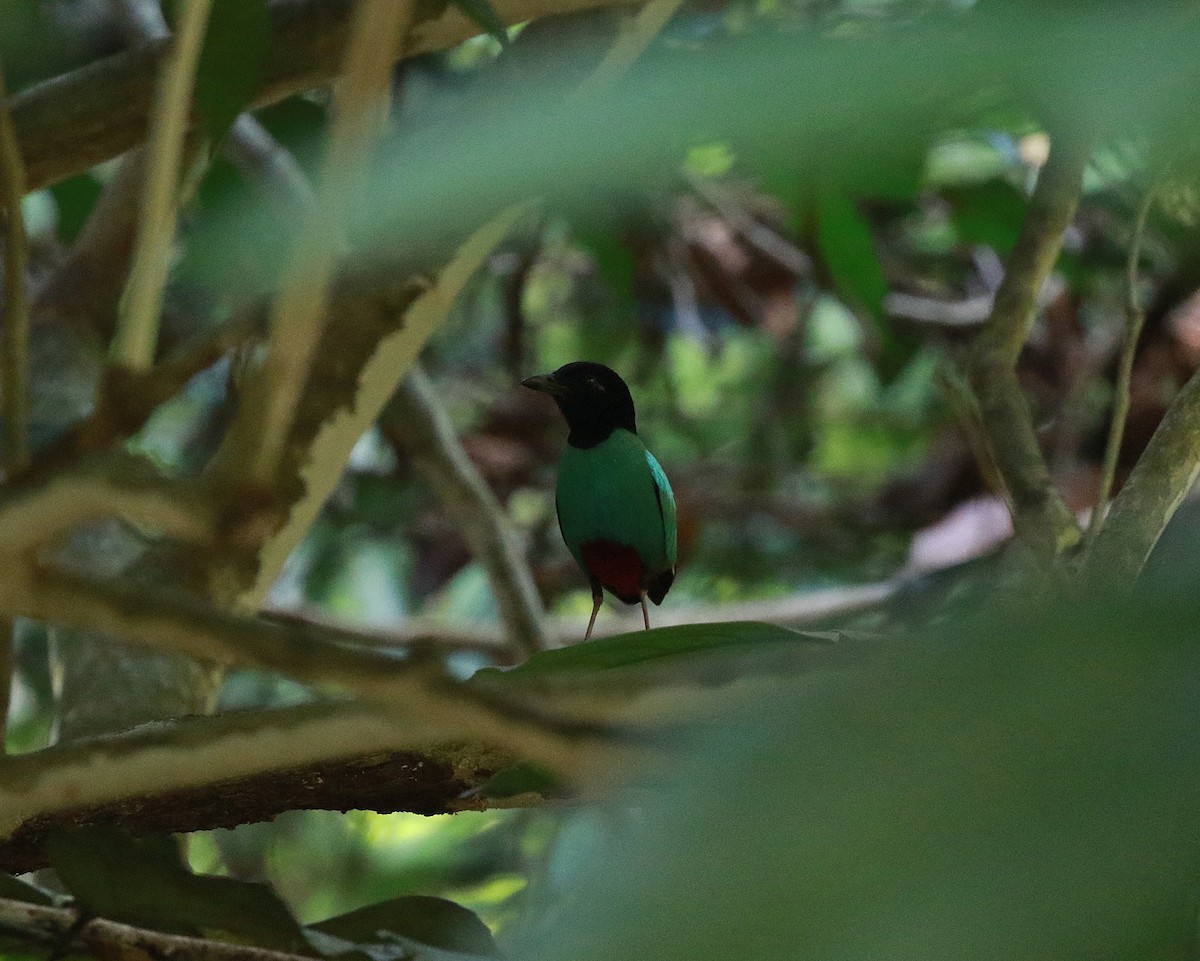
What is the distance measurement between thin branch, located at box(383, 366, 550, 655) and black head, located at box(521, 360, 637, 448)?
Answer: 18cm

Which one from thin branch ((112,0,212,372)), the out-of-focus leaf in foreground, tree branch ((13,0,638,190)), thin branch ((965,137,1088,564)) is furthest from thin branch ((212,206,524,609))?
the out-of-focus leaf in foreground

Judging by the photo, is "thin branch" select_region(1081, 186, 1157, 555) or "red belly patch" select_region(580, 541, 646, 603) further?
"red belly patch" select_region(580, 541, 646, 603)

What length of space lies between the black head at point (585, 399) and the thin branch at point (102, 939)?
4.73ft

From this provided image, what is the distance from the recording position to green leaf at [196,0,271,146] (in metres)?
0.84

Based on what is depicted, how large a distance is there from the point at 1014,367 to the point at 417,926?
2.17ft

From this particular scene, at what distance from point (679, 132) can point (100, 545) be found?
1590mm

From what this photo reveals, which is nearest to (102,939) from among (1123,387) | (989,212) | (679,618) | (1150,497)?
(1150,497)

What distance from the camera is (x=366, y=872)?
2.81 metres

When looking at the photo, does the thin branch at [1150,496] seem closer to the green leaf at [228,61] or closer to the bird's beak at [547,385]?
the green leaf at [228,61]

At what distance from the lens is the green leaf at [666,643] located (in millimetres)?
703

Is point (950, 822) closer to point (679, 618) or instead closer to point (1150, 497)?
point (1150, 497)

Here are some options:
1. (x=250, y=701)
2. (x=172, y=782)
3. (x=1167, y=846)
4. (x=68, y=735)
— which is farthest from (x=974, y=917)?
(x=250, y=701)

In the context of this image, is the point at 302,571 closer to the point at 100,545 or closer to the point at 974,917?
the point at 100,545

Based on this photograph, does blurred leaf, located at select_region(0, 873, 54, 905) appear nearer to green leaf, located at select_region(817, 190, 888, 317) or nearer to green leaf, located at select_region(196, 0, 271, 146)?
green leaf, located at select_region(196, 0, 271, 146)
